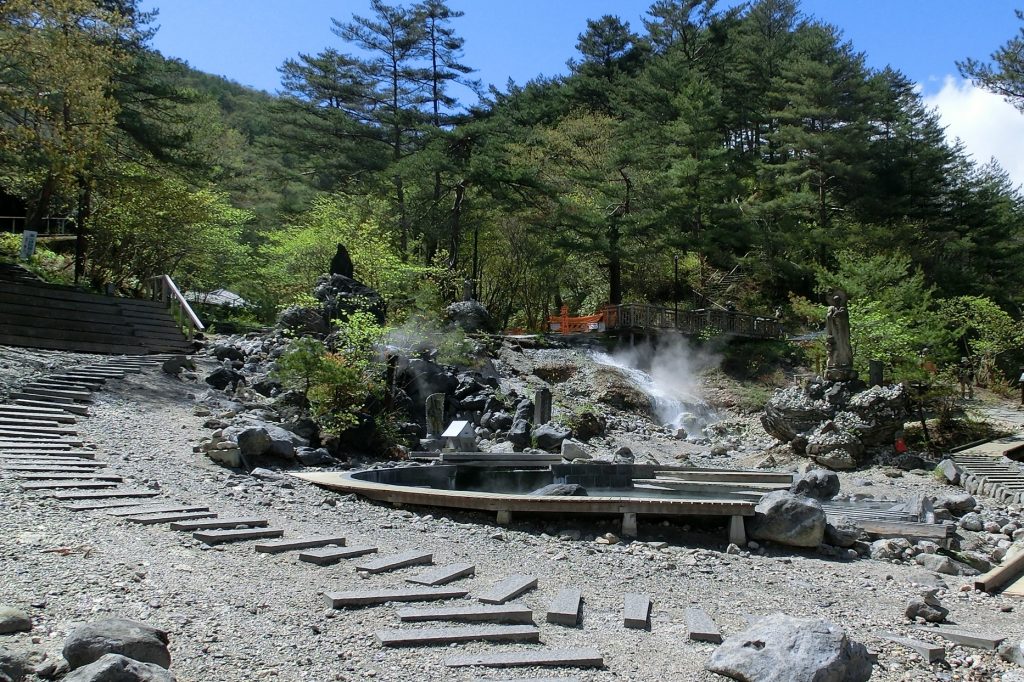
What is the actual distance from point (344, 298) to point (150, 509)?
524 inches

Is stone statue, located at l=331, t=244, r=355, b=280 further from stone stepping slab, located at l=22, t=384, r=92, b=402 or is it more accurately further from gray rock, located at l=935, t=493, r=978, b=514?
gray rock, located at l=935, t=493, r=978, b=514

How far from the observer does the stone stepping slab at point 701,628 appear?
5.83 meters

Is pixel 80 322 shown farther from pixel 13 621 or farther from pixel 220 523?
pixel 13 621

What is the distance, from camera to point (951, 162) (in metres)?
35.4

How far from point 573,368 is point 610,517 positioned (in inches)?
618

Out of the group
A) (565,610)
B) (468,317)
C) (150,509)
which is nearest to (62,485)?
(150,509)

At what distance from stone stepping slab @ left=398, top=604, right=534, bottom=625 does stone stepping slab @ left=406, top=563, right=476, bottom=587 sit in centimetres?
67

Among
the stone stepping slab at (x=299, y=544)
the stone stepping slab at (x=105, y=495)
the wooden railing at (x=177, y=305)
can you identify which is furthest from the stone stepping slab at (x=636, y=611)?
the wooden railing at (x=177, y=305)

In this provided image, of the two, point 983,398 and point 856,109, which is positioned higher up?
point 856,109

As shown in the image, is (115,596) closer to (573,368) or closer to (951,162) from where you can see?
(573,368)

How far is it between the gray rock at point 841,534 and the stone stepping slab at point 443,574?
4.86 meters

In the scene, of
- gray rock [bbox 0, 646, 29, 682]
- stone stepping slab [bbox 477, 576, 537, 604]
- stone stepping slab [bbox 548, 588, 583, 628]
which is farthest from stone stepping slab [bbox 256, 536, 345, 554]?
gray rock [bbox 0, 646, 29, 682]

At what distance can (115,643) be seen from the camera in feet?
12.5

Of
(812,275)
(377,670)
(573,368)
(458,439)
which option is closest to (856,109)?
(812,275)
